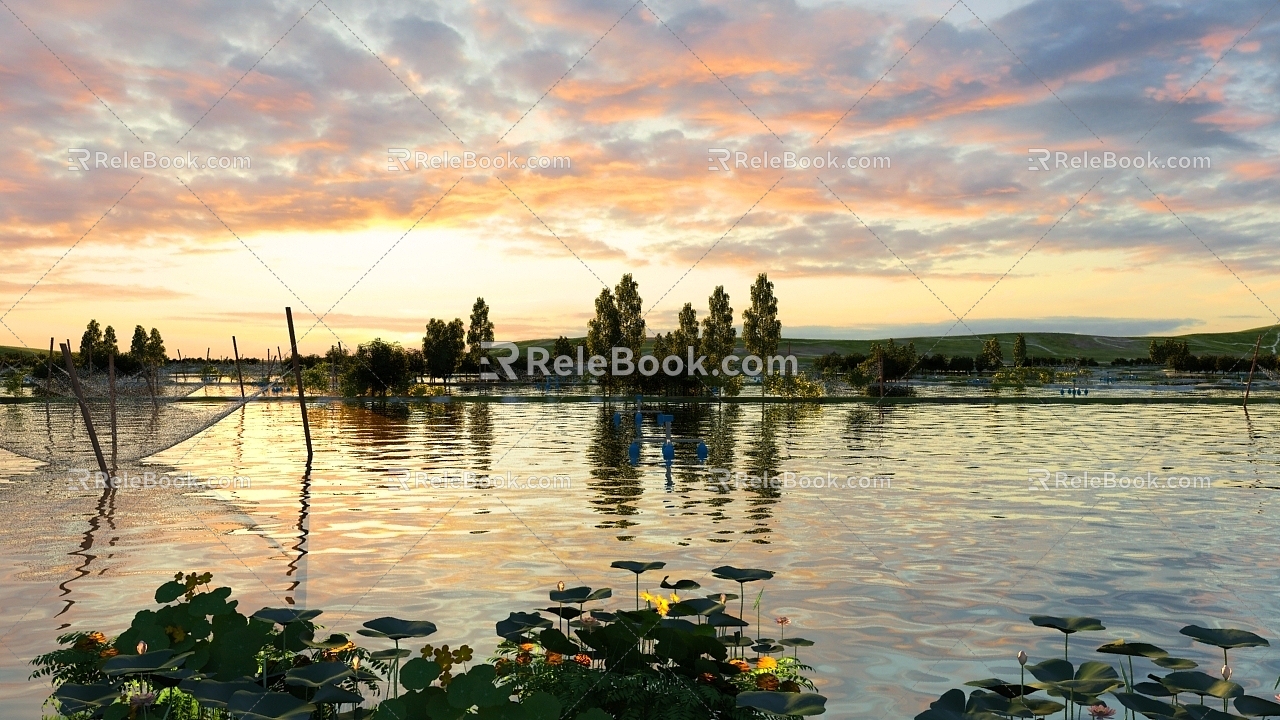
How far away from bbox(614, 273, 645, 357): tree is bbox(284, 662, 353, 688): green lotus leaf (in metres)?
90.7

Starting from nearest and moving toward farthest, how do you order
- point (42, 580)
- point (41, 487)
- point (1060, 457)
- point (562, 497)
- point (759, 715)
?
point (759, 715), point (42, 580), point (562, 497), point (41, 487), point (1060, 457)

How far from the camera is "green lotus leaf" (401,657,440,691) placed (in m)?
6.43

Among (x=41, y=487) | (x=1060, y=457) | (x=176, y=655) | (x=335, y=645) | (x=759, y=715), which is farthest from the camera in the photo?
(x=1060, y=457)

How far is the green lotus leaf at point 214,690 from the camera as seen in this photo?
6375mm

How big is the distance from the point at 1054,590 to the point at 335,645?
33.9 feet

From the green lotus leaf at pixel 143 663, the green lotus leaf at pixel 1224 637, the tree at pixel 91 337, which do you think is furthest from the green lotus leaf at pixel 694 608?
the tree at pixel 91 337

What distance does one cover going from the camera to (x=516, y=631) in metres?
8.38

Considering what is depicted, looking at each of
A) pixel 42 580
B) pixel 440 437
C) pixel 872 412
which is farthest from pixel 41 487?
pixel 872 412

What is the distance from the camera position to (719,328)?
340ft

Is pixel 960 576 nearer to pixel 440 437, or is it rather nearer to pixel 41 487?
pixel 41 487

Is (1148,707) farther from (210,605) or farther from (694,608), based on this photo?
(210,605)

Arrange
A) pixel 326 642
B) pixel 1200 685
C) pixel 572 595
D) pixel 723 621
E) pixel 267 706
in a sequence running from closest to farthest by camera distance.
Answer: pixel 267 706 < pixel 1200 685 < pixel 326 642 < pixel 723 621 < pixel 572 595

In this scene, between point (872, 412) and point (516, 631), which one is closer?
point (516, 631)

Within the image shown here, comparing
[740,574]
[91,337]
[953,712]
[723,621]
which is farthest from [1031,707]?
[91,337]
